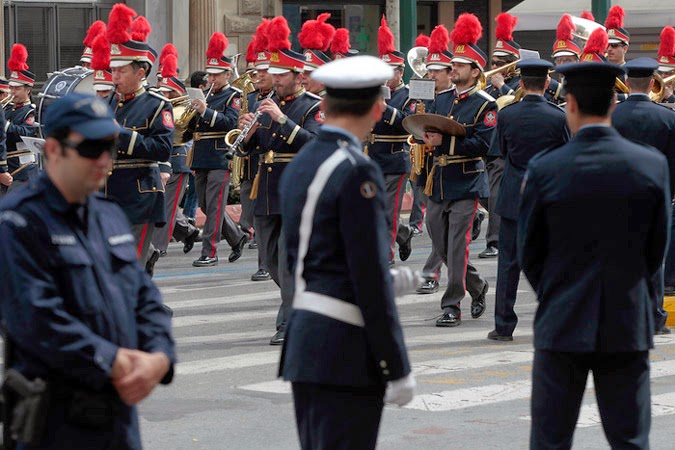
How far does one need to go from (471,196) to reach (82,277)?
298 inches

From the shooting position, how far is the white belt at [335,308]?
4840mm

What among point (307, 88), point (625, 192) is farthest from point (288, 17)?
point (625, 192)

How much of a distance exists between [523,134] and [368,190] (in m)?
5.71

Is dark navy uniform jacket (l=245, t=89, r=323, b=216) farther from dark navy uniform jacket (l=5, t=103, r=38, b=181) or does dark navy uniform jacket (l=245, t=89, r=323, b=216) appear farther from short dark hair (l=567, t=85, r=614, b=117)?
dark navy uniform jacket (l=5, t=103, r=38, b=181)

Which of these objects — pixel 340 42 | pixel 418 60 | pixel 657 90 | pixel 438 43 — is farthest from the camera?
pixel 418 60

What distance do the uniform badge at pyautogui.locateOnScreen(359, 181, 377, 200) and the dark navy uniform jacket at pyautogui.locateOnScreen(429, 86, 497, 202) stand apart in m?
6.85

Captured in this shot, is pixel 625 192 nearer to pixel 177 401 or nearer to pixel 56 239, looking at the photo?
pixel 56 239

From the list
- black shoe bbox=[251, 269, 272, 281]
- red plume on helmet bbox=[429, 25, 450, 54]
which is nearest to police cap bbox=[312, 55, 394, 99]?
red plume on helmet bbox=[429, 25, 450, 54]

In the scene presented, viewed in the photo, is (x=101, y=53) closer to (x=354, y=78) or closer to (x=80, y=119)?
(x=354, y=78)

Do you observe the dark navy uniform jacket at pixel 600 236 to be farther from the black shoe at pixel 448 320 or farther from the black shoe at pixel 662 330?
the black shoe at pixel 448 320

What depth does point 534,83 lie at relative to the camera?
10.4 m

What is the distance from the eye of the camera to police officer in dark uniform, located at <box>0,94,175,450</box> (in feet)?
13.9

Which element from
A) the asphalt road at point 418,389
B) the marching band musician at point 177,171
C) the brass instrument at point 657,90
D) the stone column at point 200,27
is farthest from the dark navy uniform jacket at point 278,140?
the stone column at point 200,27

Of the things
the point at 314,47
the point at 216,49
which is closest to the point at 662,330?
the point at 314,47
